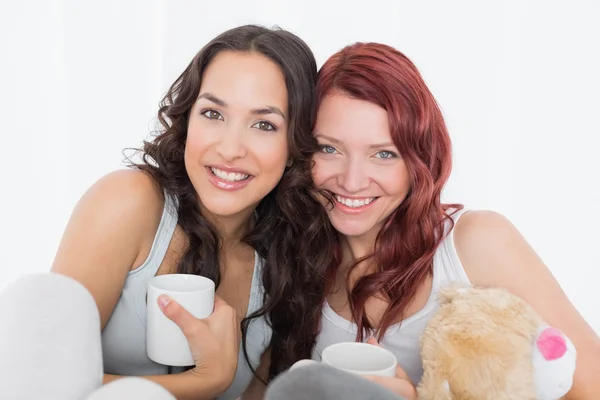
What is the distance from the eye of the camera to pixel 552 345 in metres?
1.15

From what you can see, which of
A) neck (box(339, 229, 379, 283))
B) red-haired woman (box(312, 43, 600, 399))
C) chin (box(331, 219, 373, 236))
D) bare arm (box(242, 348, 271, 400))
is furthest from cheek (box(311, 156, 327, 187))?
bare arm (box(242, 348, 271, 400))

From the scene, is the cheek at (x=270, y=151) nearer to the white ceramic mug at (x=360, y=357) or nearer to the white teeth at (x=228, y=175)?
the white teeth at (x=228, y=175)

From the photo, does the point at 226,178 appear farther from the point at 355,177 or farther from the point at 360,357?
the point at 360,357

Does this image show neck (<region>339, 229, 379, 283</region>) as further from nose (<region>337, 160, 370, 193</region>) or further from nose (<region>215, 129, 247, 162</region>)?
nose (<region>215, 129, 247, 162</region>)

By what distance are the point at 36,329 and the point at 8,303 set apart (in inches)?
2.9

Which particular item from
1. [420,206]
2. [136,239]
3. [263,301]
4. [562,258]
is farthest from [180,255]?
[562,258]

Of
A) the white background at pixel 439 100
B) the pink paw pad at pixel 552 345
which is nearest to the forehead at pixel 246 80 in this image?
the pink paw pad at pixel 552 345

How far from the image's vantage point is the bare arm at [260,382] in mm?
1946

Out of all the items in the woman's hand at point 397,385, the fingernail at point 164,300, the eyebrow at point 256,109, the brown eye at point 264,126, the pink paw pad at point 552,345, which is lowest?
the woman's hand at point 397,385

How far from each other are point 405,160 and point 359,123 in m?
0.17

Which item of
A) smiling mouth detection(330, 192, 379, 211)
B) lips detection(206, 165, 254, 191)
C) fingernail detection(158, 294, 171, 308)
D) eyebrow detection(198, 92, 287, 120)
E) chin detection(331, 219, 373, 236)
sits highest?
eyebrow detection(198, 92, 287, 120)

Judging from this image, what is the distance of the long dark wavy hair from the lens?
1.75 m

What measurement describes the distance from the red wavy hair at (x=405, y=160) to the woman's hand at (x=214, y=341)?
0.40 meters

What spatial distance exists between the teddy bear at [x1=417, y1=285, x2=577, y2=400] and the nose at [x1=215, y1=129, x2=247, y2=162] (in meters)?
0.68
